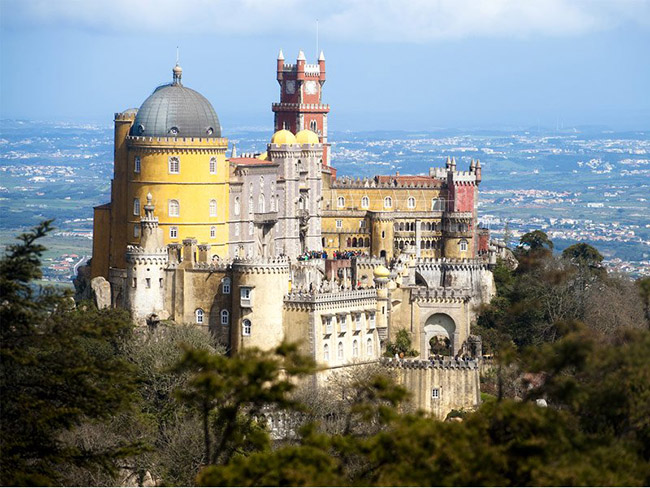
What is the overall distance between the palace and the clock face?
12.4 m

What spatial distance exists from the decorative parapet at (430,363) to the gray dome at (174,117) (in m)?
14.5

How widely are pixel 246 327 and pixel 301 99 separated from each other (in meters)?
38.1

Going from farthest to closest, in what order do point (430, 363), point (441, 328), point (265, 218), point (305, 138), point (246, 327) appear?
point (305, 138)
point (265, 218)
point (441, 328)
point (430, 363)
point (246, 327)

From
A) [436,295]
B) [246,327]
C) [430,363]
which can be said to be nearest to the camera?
[246,327]

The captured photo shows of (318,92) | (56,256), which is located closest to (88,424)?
(318,92)

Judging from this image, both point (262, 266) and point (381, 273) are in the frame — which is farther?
point (381, 273)

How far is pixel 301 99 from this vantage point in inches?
4599

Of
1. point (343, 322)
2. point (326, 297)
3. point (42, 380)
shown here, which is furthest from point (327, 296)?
point (42, 380)

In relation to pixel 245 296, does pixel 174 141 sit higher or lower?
higher

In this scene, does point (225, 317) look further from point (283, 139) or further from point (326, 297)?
point (283, 139)

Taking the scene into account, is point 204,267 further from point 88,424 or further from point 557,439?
point 557,439

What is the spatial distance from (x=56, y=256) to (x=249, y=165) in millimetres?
45062

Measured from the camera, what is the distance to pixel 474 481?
46844 mm

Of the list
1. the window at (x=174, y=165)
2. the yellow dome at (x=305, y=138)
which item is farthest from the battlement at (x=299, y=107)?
the window at (x=174, y=165)
